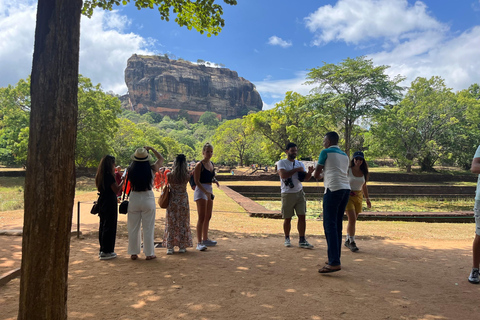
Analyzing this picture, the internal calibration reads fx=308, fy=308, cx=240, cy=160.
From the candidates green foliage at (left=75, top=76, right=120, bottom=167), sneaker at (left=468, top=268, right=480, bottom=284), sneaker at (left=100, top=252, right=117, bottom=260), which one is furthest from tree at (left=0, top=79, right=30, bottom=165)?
sneaker at (left=468, top=268, right=480, bottom=284)

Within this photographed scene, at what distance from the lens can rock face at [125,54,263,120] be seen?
11494cm

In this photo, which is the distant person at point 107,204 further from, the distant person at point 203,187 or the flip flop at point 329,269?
the flip flop at point 329,269

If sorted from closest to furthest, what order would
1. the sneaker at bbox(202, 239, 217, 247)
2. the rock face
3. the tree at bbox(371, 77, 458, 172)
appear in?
the sneaker at bbox(202, 239, 217, 247), the tree at bbox(371, 77, 458, 172), the rock face

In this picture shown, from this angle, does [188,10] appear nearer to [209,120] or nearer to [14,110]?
[14,110]

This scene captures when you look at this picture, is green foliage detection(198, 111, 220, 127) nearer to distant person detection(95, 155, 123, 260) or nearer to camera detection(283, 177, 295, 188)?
camera detection(283, 177, 295, 188)

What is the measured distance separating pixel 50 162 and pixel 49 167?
0.03 metres

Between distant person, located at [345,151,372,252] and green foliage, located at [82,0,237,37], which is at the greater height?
green foliage, located at [82,0,237,37]

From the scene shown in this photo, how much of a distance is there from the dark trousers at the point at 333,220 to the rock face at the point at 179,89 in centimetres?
11631

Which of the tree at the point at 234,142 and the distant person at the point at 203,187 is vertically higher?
the tree at the point at 234,142

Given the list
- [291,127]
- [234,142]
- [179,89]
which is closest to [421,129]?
[291,127]

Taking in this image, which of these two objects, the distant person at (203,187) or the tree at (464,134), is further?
the tree at (464,134)

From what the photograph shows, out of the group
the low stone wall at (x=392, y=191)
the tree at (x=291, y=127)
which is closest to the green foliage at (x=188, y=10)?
the low stone wall at (x=392, y=191)

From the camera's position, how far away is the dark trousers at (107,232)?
12.5 feet

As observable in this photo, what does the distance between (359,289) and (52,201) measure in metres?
2.58
